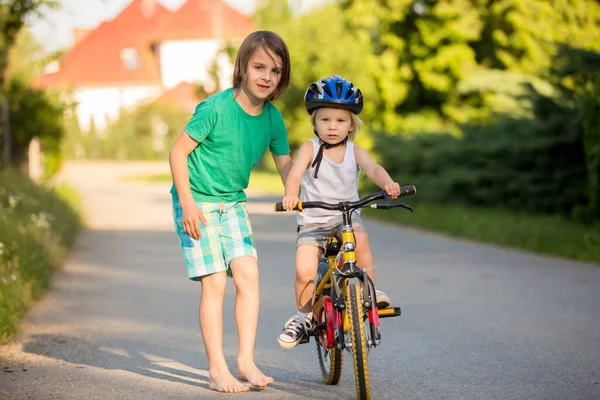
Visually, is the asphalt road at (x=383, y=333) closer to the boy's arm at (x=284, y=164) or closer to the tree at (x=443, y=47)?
the boy's arm at (x=284, y=164)

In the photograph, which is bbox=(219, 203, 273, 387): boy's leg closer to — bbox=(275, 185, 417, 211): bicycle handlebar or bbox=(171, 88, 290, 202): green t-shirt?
bbox=(171, 88, 290, 202): green t-shirt

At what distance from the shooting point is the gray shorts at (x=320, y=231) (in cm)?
555

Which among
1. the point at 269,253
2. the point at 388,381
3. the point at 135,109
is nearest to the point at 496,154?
the point at 269,253

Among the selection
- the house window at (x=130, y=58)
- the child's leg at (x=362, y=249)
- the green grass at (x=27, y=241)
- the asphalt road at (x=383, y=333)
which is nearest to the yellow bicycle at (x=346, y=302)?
the child's leg at (x=362, y=249)

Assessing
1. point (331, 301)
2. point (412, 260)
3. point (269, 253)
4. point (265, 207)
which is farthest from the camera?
point (265, 207)

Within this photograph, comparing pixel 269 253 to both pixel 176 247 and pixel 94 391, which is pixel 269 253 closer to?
pixel 176 247

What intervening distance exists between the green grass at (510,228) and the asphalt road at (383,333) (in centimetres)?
44

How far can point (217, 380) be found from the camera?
5535 millimetres

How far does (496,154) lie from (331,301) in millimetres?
13244

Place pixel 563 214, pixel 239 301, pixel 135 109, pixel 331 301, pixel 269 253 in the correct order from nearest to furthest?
pixel 331 301, pixel 239 301, pixel 269 253, pixel 563 214, pixel 135 109

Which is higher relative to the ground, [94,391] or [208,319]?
[208,319]

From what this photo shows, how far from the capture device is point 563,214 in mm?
16656

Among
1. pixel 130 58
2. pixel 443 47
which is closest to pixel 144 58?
pixel 130 58

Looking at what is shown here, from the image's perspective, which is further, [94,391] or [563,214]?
[563,214]
